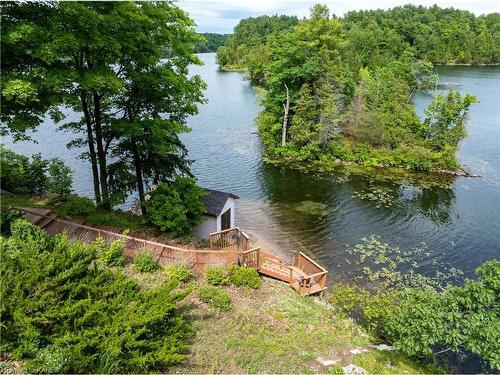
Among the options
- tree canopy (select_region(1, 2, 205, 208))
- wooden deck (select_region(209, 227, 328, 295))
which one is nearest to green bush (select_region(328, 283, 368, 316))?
wooden deck (select_region(209, 227, 328, 295))

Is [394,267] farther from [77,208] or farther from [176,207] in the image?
[77,208]

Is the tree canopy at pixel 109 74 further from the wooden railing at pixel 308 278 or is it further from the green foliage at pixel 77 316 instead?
the wooden railing at pixel 308 278

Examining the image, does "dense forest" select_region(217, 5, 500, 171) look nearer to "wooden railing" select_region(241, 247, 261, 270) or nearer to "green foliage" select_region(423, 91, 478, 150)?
"green foliage" select_region(423, 91, 478, 150)

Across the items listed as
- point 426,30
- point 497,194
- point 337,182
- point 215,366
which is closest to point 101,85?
point 215,366

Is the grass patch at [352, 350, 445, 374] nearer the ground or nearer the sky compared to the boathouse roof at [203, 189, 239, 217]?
nearer the ground

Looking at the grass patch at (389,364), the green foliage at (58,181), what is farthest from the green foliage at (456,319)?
the green foliage at (58,181)
